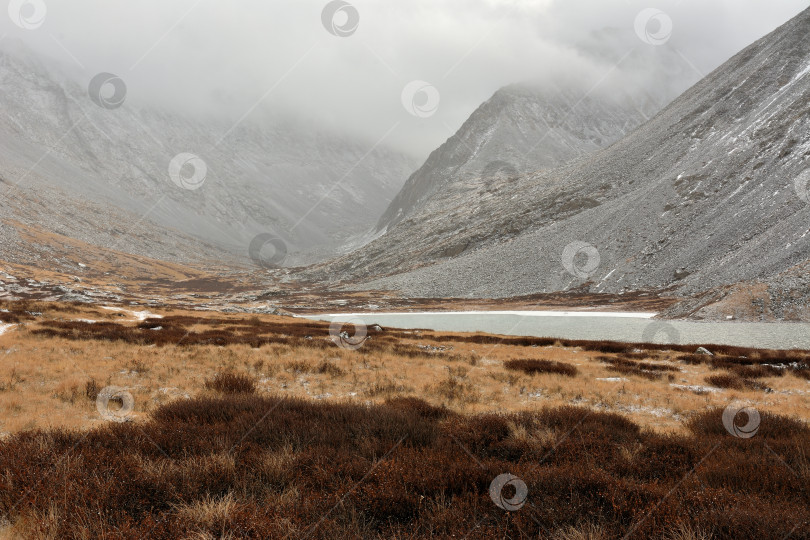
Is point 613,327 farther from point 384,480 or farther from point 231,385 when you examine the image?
point 384,480

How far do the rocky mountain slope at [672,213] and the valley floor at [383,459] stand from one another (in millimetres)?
36992

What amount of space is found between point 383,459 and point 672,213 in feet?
292

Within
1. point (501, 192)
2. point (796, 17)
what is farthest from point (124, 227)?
point (796, 17)

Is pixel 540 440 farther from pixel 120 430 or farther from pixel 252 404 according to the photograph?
pixel 120 430

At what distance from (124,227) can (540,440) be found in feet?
724

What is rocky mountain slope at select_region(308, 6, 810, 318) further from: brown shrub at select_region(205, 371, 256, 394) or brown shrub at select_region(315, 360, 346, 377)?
brown shrub at select_region(205, 371, 256, 394)

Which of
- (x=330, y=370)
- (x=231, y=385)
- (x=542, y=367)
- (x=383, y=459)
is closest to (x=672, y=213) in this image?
(x=542, y=367)

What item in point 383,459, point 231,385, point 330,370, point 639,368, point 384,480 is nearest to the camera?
point 384,480

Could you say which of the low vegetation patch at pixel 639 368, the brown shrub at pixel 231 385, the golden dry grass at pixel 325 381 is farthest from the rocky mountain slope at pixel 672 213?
the brown shrub at pixel 231 385

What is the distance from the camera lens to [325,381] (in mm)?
13844

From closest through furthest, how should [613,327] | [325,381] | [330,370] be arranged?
[325,381] → [330,370] → [613,327]

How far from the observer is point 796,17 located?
358 feet

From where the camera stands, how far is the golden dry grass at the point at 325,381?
10.4 metres

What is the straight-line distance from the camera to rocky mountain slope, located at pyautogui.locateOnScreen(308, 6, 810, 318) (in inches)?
2421
